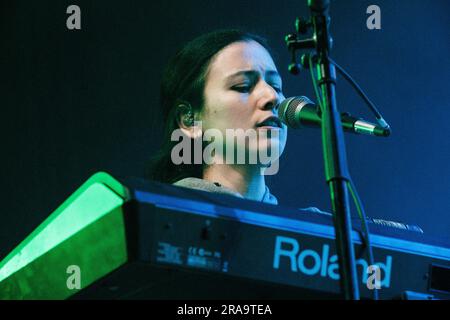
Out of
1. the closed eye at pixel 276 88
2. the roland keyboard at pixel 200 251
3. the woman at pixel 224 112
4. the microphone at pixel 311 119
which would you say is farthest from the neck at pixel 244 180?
the roland keyboard at pixel 200 251

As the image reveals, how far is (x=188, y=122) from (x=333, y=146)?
0.95 metres

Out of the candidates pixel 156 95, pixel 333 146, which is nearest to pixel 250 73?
pixel 156 95

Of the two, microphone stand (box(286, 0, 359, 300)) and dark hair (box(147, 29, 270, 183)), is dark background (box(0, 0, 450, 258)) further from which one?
microphone stand (box(286, 0, 359, 300))

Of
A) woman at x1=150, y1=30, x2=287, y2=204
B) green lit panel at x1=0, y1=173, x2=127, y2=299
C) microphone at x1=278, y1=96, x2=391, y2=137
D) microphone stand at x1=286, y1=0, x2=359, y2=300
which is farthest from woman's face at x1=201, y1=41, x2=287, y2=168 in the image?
green lit panel at x1=0, y1=173, x2=127, y2=299

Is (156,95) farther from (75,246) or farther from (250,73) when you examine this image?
(75,246)

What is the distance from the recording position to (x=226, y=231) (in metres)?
0.98

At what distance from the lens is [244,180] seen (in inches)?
68.5

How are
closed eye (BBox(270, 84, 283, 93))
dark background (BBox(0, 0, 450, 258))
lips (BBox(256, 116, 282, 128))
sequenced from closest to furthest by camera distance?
1. lips (BBox(256, 116, 282, 128))
2. closed eye (BBox(270, 84, 283, 93))
3. dark background (BBox(0, 0, 450, 258))

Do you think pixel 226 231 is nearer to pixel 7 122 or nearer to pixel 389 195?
pixel 7 122

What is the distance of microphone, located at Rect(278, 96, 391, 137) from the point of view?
1.13 metres

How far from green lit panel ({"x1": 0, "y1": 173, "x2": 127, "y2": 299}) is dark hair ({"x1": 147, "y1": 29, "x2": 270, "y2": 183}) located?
732 mm

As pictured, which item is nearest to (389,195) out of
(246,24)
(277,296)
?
(246,24)

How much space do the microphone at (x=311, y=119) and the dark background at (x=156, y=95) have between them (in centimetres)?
112
